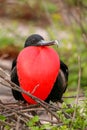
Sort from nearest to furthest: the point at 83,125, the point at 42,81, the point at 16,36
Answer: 1. the point at 83,125
2. the point at 42,81
3. the point at 16,36

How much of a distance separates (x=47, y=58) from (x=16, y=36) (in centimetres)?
393

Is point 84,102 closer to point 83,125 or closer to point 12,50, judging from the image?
point 83,125

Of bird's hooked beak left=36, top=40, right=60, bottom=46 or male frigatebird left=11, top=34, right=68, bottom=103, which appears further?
male frigatebird left=11, top=34, right=68, bottom=103

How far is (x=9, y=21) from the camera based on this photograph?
33.0 ft

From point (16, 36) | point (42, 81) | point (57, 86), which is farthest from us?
point (16, 36)

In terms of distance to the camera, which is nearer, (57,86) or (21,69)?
(21,69)

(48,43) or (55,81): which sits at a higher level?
(48,43)

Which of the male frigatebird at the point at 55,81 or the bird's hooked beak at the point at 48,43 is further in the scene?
the male frigatebird at the point at 55,81

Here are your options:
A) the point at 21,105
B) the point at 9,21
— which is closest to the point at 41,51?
the point at 21,105

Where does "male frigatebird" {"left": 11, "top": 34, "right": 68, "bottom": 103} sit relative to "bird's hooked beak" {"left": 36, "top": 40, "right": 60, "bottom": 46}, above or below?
below

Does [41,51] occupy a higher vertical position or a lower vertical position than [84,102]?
higher

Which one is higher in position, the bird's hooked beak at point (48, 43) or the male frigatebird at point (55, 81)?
the bird's hooked beak at point (48, 43)

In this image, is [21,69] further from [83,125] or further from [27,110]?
[83,125]

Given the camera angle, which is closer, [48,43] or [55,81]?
→ [48,43]
